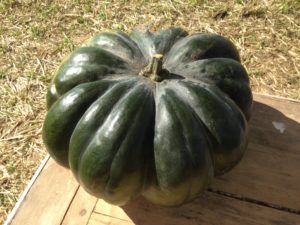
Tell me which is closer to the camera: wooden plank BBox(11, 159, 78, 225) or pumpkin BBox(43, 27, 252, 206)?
pumpkin BBox(43, 27, 252, 206)

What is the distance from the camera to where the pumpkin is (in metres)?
1.70

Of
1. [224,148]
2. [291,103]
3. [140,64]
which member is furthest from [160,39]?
[291,103]

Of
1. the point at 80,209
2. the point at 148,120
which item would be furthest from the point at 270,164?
the point at 80,209

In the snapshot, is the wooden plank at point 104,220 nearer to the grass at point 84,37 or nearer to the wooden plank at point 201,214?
the wooden plank at point 201,214

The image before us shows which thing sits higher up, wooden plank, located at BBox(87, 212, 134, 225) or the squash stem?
the squash stem

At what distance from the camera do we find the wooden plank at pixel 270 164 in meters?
2.05

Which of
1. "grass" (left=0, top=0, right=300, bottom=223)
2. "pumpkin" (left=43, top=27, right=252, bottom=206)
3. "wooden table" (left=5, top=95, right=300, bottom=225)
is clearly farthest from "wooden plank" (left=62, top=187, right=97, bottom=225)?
"grass" (left=0, top=0, right=300, bottom=223)

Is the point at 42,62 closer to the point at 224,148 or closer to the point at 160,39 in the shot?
the point at 160,39

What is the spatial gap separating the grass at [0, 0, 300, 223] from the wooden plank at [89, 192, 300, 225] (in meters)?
1.17

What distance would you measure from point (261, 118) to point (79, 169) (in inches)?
43.5

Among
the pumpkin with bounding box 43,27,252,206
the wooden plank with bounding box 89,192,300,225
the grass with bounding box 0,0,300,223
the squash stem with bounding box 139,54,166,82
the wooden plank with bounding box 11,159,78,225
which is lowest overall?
the grass with bounding box 0,0,300,223

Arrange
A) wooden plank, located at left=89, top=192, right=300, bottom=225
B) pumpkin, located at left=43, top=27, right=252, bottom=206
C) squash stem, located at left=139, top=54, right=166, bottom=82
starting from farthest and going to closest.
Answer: wooden plank, located at left=89, top=192, right=300, bottom=225, squash stem, located at left=139, top=54, right=166, bottom=82, pumpkin, located at left=43, top=27, right=252, bottom=206

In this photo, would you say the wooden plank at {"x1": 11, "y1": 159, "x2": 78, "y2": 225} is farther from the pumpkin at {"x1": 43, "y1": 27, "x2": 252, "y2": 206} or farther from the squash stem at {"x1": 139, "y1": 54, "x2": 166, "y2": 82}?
the squash stem at {"x1": 139, "y1": 54, "x2": 166, "y2": 82}

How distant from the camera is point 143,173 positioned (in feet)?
5.76
